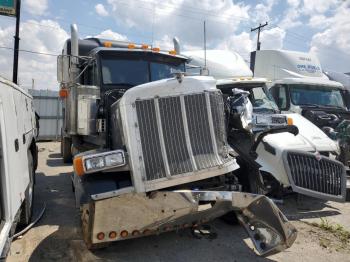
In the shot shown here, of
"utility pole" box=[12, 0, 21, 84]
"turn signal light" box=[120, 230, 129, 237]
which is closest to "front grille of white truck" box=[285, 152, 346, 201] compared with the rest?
"turn signal light" box=[120, 230, 129, 237]

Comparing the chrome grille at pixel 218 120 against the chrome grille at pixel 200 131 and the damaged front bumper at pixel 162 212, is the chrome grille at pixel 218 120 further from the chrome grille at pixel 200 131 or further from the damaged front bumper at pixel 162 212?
the damaged front bumper at pixel 162 212

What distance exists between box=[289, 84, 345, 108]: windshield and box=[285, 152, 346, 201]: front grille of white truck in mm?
3777

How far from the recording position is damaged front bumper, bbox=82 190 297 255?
12.4ft

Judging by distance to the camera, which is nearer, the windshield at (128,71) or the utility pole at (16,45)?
the windshield at (128,71)

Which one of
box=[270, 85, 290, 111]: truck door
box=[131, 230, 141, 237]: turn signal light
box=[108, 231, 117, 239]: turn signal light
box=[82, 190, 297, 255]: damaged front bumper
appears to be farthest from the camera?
box=[270, 85, 290, 111]: truck door

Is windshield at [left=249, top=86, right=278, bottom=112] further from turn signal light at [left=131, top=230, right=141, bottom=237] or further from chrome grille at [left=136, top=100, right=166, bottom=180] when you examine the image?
turn signal light at [left=131, top=230, right=141, bottom=237]

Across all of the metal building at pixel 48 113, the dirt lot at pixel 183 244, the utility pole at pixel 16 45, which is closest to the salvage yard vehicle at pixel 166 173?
the dirt lot at pixel 183 244

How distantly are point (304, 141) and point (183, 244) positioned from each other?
3193 millimetres

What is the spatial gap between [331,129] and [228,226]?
14.6ft

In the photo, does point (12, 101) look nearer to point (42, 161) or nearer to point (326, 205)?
point (326, 205)

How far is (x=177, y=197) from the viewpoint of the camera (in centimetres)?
388

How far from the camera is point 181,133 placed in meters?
4.12

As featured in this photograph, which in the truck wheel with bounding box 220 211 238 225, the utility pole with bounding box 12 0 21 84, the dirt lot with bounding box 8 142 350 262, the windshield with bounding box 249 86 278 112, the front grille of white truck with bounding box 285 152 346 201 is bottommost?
the dirt lot with bounding box 8 142 350 262

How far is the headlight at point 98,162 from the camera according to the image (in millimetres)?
3820
